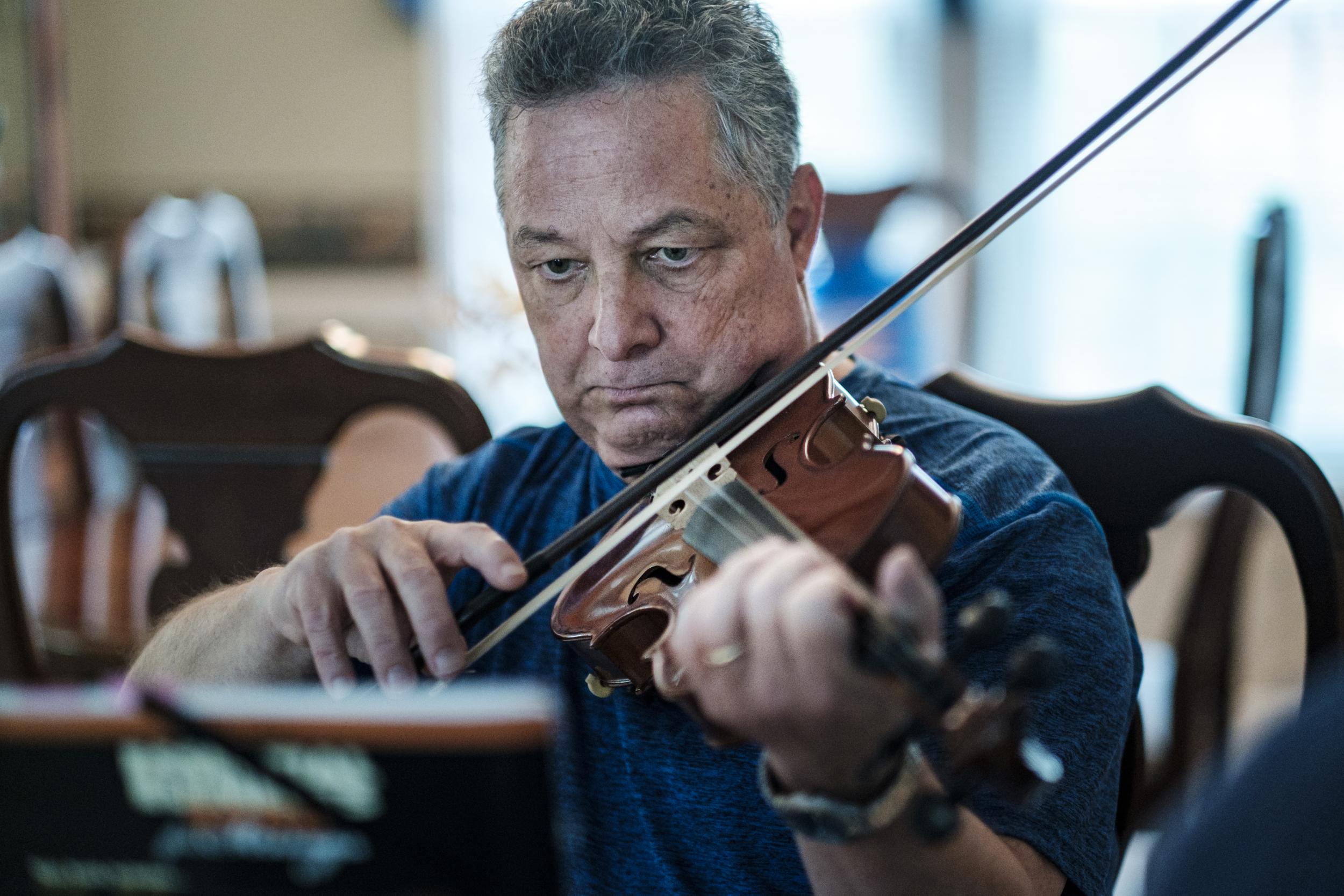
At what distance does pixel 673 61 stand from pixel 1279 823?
29.9 inches

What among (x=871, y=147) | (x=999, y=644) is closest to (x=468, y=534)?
(x=999, y=644)

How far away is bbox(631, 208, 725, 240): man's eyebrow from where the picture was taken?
1001 mm

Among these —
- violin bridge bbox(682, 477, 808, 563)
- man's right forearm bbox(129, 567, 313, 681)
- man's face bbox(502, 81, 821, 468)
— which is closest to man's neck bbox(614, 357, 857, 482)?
man's face bbox(502, 81, 821, 468)

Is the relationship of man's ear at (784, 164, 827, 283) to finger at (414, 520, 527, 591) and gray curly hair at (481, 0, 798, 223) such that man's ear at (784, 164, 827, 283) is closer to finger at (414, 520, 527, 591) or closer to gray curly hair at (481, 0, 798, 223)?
gray curly hair at (481, 0, 798, 223)

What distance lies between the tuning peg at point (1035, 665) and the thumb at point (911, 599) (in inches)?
1.6

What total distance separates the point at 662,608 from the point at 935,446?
0.29 metres

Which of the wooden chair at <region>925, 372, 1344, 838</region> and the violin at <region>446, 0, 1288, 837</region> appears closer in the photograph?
the violin at <region>446, 0, 1288, 837</region>

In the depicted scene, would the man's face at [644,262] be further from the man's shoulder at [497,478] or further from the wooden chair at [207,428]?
the wooden chair at [207,428]

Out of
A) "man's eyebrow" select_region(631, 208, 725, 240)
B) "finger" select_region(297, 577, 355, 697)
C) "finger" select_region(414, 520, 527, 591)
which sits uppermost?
"man's eyebrow" select_region(631, 208, 725, 240)

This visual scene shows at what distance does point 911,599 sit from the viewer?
0.60 m

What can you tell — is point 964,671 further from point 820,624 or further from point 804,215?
point 804,215

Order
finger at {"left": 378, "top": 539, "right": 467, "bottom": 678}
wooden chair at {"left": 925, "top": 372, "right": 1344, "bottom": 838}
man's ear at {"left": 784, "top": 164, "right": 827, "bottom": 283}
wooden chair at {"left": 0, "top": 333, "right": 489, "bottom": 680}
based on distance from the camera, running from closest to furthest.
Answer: finger at {"left": 378, "top": 539, "right": 467, "bottom": 678}, wooden chair at {"left": 925, "top": 372, "right": 1344, "bottom": 838}, man's ear at {"left": 784, "top": 164, "right": 827, "bottom": 283}, wooden chair at {"left": 0, "top": 333, "right": 489, "bottom": 680}

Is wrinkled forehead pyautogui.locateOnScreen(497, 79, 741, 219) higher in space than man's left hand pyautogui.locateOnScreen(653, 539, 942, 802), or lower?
higher

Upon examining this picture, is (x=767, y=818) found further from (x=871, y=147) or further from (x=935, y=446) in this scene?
(x=871, y=147)
